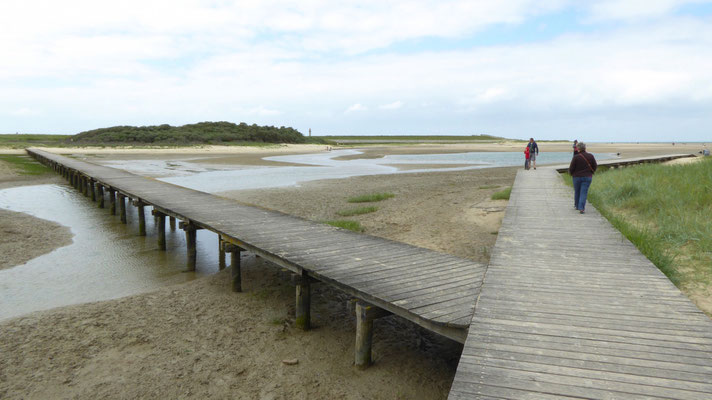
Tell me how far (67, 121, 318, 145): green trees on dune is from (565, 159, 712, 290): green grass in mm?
66344

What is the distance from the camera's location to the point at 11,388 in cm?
487

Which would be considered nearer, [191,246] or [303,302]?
[303,302]

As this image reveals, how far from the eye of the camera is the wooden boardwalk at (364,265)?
15.2 ft

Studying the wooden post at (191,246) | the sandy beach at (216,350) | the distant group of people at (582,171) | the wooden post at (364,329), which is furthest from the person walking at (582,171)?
the wooden post at (191,246)

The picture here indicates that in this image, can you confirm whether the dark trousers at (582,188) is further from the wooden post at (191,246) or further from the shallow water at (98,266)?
the wooden post at (191,246)

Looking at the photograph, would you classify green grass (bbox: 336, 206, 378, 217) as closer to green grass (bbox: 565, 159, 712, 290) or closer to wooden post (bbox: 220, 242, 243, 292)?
wooden post (bbox: 220, 242, 243, 292)

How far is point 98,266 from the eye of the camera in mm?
9445

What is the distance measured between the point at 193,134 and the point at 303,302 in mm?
A: 74216

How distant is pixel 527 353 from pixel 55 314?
6.84 m

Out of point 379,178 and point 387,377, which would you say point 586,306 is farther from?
point 379,178

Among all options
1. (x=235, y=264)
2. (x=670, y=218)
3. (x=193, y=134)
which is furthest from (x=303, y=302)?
(x=193, y=134)

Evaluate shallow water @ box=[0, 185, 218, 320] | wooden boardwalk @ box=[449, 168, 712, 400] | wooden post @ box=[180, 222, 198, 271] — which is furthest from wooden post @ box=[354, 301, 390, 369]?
wooden post @ box=[180, 222, 198, 271]

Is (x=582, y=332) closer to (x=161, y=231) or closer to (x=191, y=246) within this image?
(x=191, y=246)

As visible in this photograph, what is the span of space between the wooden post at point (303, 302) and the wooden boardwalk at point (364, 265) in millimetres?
14
